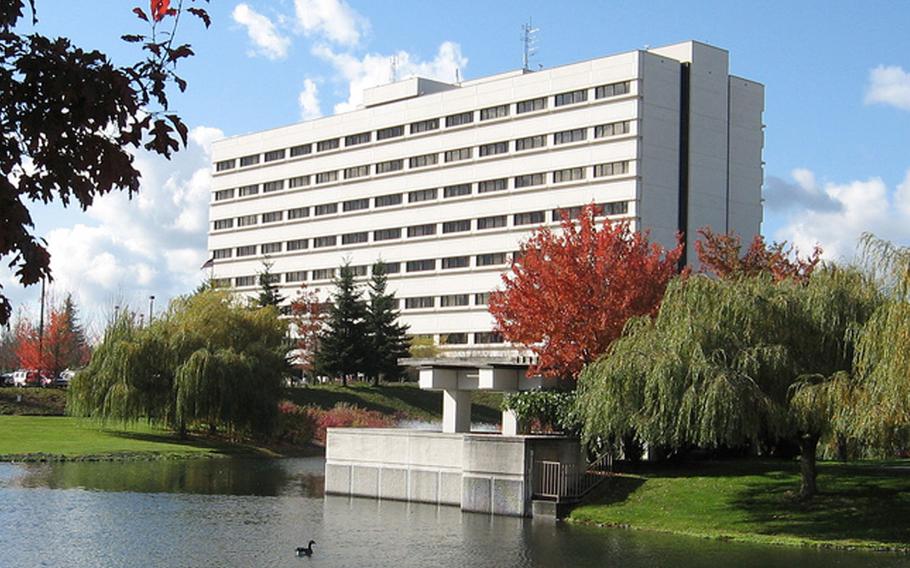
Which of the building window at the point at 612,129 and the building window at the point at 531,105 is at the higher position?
the building window at the point at 531,105

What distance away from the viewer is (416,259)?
108m

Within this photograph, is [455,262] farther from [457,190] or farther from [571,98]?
[571,98]

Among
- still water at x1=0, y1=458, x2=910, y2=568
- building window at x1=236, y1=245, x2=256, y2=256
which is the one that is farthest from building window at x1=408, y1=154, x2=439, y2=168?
still water at x1=0, y1=458, x2=910, y2=568

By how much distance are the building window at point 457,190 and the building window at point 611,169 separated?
44.9ft

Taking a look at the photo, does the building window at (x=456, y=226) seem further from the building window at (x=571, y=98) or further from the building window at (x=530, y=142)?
the building window at (x=571, y=98)

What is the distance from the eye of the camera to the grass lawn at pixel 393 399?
85.6 metres

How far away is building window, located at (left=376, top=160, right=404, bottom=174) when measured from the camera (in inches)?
4351

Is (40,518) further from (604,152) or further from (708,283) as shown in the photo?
(604,152)

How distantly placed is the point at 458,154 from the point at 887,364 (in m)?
79.3

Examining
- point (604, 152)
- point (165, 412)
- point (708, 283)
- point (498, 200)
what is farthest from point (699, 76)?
point (708, 283)

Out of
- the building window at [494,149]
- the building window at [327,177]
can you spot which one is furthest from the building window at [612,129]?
the building window at [327,177]

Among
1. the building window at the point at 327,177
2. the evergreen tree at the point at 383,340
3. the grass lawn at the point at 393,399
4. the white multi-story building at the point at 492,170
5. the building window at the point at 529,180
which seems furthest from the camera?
the building window at the point at 327,177

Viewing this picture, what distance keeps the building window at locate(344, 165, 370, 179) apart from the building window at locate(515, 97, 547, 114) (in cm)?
1927

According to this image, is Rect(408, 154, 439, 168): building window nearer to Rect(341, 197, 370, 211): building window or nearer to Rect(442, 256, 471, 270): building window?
Rect(341, 197, 370, 211): building window
